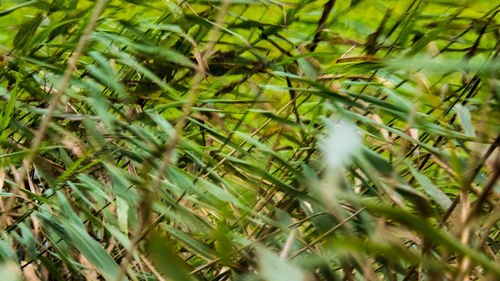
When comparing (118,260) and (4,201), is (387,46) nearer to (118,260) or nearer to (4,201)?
(118,260)

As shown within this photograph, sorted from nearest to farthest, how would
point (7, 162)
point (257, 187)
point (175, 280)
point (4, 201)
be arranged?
1. point (175, 280)
2. point (257, 187)
3. point (7, 162)
4. point (4, 201)

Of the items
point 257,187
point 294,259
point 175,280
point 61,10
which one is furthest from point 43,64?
point 175,280

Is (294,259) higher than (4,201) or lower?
lower

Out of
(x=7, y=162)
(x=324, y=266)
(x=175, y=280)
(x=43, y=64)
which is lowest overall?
(x=324, y=266)

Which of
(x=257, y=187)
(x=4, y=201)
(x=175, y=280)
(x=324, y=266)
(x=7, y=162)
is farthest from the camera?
(x=4, y=201)

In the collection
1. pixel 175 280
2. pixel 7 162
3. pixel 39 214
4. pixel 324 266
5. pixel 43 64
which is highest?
pixel 43 64

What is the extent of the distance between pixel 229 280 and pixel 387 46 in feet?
1.88

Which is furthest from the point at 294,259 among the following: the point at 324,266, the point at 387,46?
the point at 387,46

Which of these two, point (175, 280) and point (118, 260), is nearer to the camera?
point (175, 280)

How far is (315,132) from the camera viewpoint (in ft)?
3.98

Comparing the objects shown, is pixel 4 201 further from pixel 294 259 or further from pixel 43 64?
pixel 294 259

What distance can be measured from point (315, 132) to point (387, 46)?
0.27 m

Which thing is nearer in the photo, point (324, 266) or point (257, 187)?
point (324, 266)

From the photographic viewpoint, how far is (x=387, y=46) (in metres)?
1.33
